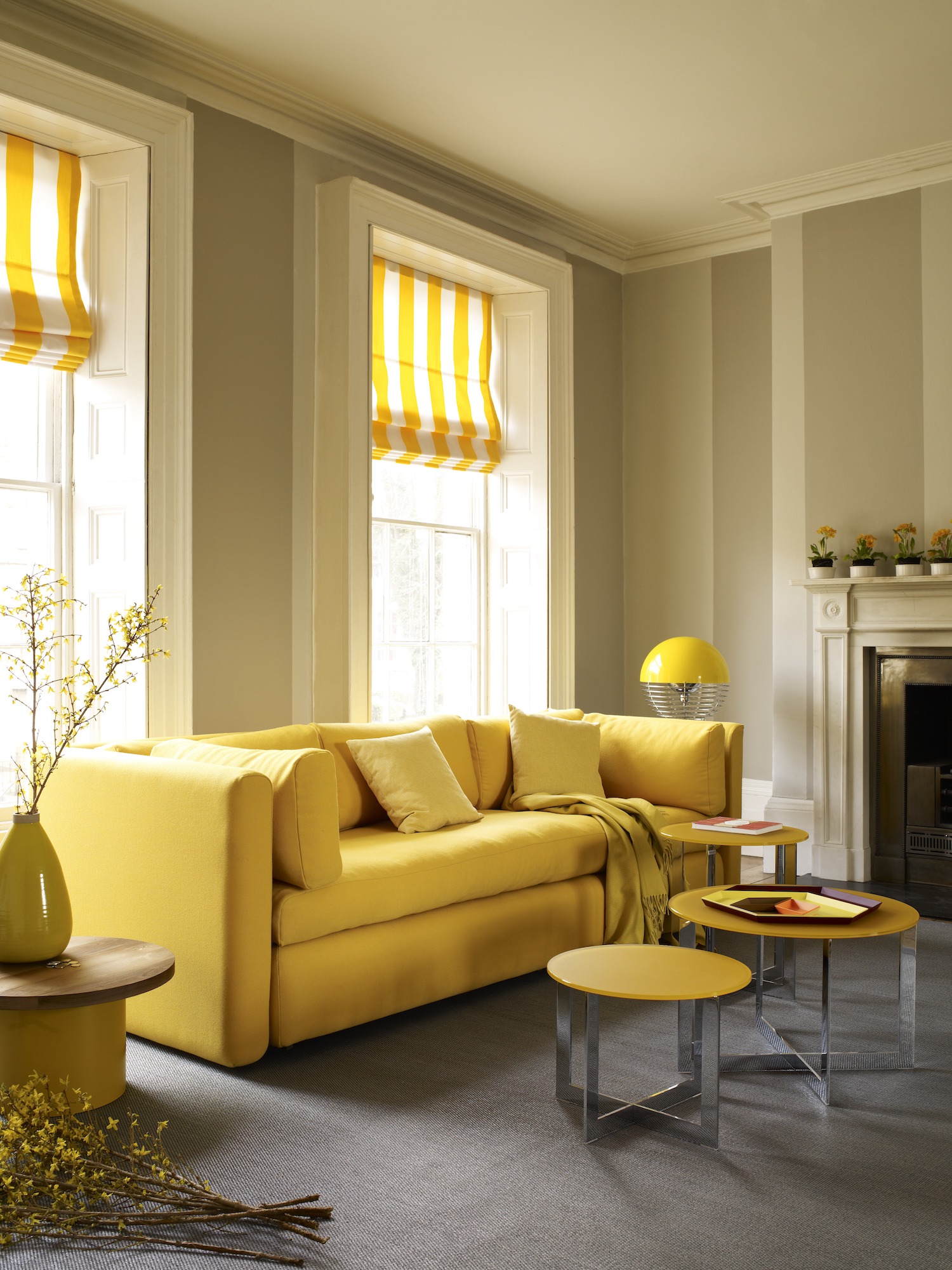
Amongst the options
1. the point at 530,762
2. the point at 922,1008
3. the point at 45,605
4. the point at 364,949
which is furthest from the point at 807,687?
the point at 45,605

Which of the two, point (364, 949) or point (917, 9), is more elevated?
point (917, 9)

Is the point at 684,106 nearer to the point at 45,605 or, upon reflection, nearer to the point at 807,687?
the point at 807,687

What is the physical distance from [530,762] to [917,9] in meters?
3.22

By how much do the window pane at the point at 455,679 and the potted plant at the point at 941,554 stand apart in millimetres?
2352

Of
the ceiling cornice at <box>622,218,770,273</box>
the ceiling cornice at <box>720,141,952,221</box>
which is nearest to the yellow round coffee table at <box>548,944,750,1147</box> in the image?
the ceiling cornice at <box>720,141,952,221</box>

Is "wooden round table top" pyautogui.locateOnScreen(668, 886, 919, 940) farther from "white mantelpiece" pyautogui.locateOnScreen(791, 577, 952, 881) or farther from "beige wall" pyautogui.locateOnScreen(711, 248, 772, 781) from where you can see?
"beige wall" pyautogui.locateOnScreen(711, 248, 772, 781)

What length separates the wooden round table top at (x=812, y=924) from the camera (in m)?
2.88

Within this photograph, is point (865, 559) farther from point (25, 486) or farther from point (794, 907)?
point (25, 486)

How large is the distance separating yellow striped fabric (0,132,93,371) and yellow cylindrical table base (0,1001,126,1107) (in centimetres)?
239

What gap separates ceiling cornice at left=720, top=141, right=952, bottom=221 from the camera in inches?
213

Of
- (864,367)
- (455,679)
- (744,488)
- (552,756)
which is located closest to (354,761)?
(552,756)

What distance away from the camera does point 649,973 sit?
2732 millimetres

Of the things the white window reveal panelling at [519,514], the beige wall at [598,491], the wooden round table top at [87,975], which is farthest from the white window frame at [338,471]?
the wooden round table top at [87,975]

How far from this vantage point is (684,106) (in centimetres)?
492
